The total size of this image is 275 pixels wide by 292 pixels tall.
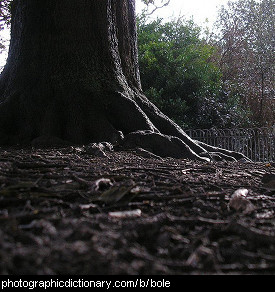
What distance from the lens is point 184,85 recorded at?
1286 centimetres

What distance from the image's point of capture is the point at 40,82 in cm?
568

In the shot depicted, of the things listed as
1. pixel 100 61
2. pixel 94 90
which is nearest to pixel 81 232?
pixel 94 90

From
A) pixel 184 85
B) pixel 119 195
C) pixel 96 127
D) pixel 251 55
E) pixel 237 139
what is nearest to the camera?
pixel 119 195

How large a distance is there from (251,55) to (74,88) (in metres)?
14.9

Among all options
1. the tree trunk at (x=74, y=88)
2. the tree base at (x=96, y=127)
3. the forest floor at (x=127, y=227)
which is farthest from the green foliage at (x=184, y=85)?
the forest floor at (x=127, y=227)

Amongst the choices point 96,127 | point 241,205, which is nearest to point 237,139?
point 96,127

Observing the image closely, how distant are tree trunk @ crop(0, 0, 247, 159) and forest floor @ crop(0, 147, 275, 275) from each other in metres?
2.62

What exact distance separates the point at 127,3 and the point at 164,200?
19.9 ft

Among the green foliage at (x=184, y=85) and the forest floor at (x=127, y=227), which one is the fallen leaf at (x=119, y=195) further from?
the green foliage at (x=184, y=85)

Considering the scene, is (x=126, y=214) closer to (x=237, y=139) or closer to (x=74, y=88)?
(x=74, y=88)

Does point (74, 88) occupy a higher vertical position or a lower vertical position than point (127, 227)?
higher

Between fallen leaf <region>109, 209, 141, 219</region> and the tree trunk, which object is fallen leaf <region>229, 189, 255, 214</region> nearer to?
fallen leaf <region>109, 209, 141, 219</region>

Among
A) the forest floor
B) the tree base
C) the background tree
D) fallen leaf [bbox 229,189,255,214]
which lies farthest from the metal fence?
fallen leaf [bbox 229,189,255,214]
